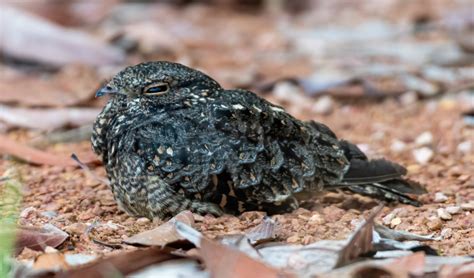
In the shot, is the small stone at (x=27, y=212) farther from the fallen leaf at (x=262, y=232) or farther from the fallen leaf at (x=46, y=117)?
the fallen leaf at (x=46, y=117)

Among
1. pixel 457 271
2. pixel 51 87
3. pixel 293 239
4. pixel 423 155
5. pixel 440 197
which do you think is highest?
pixel 51 87

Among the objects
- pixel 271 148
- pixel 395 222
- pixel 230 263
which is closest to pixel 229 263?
pixel 230 263

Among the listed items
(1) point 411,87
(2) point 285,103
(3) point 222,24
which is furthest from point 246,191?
(3) point 222,24

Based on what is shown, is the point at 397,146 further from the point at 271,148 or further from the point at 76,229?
the point at 76,229

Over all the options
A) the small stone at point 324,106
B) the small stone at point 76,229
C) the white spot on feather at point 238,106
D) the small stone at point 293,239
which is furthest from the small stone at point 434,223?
the small stone at point 324,106

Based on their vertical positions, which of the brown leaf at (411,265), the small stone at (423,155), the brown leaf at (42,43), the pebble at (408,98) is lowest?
the brown leaf at (411,265)

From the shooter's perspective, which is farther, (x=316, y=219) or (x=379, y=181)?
(x=379, y=181)

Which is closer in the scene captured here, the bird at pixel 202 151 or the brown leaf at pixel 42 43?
the bird at pixel 202 151
